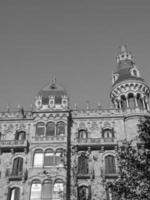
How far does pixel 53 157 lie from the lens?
34.6 m

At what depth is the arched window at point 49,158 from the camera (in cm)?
3428

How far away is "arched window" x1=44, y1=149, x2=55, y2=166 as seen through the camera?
3428cm

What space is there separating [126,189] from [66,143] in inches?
645

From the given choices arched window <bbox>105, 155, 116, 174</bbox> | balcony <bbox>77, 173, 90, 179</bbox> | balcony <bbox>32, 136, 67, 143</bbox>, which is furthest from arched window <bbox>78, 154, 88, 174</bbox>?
balcony <bbox>32, 136, 67, 143</bbox>

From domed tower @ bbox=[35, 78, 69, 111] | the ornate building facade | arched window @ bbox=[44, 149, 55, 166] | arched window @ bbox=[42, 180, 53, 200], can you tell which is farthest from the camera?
domed tower @ bbox=[35, 78, 69, 111]

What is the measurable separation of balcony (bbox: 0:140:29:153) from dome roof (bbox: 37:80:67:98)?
8.30 metres

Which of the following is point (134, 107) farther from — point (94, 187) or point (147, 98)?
point (94, 187)

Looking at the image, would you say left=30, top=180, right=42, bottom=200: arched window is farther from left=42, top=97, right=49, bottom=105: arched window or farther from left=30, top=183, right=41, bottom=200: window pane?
left=42, top=97, right=49, bottom=105: arched window

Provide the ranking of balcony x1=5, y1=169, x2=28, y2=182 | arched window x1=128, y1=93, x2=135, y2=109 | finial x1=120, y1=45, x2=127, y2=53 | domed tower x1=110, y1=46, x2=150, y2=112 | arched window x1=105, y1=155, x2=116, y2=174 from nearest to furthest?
1. balcony x1=5, y1=169, x2=28, y2=182
2. arched window x1=105, y1=155, x2=116, y2=174
3. arched window x1=128, y1=93, x2=135, y2=109
4. domed tower x1=110, y1=46, x2=150, y2=112
5. finial x1=120, y1=45, x2=127, y2=53

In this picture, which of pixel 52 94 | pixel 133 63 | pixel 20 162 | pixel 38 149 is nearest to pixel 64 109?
pixel 52 94

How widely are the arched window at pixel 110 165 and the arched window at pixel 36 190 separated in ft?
27.4

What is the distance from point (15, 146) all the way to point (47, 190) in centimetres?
728

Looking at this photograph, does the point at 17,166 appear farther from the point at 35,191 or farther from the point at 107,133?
the point at 107,133

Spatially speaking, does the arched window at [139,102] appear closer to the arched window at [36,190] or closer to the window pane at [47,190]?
the window pane at [47,190]
